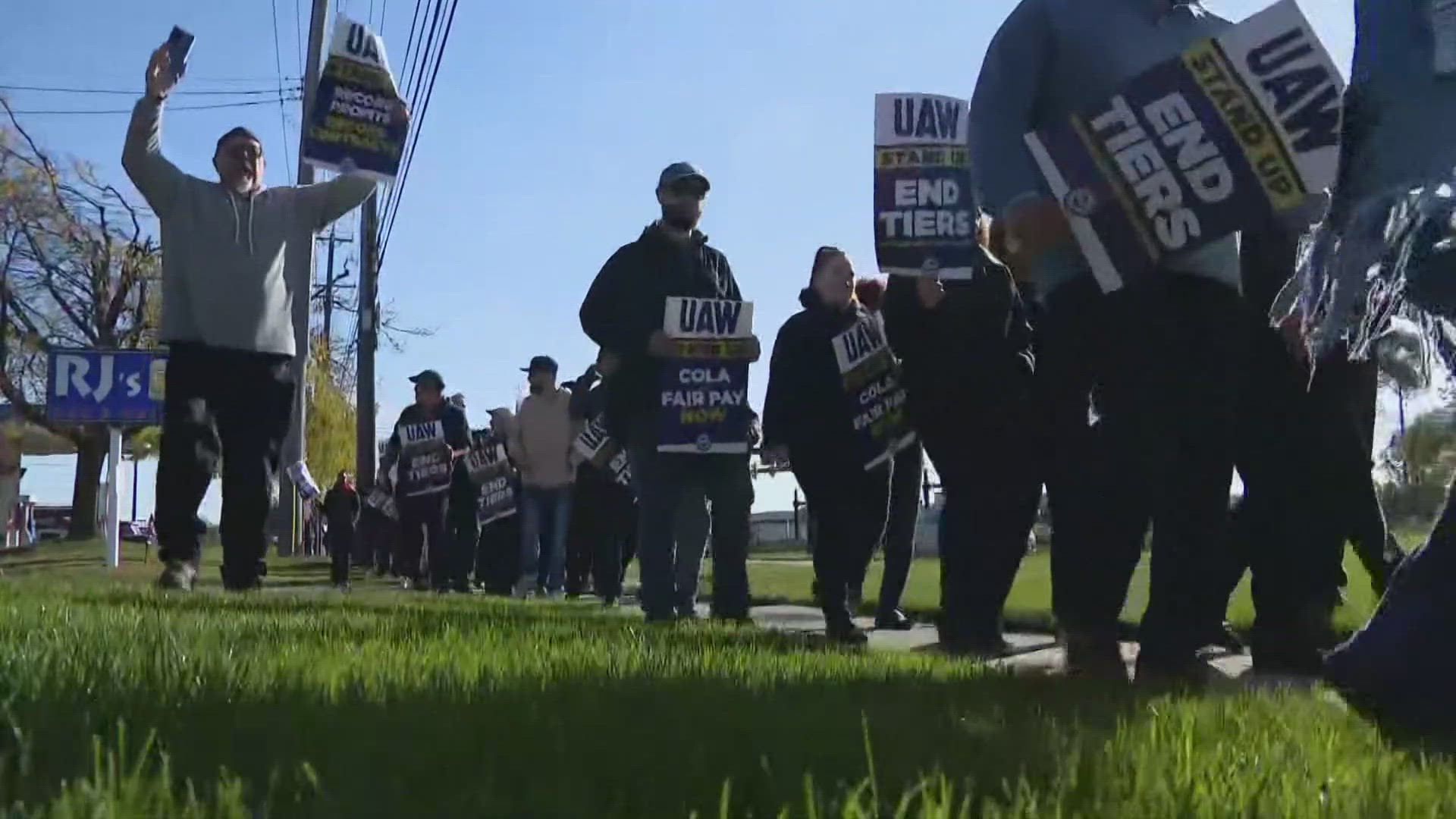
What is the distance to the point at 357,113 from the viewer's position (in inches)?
308

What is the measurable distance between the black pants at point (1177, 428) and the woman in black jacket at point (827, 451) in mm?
2585

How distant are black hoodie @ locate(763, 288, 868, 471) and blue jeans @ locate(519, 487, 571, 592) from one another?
483cm

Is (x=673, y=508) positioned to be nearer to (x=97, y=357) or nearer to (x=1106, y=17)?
(x=1106, y=17)

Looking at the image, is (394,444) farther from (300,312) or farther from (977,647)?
(977,647)

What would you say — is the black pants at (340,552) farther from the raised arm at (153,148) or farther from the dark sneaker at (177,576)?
the raised arm at (153,148)

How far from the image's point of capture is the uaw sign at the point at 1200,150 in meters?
3.57

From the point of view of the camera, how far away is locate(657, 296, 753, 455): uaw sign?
626cm

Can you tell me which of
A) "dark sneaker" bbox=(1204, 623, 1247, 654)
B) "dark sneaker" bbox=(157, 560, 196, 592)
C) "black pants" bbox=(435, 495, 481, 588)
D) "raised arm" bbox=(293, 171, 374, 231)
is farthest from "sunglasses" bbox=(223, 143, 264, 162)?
"black pants" bbox=(435, 495, 481, 588)

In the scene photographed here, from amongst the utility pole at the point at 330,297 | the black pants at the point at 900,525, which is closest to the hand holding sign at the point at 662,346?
the black pants at the point at 900,525

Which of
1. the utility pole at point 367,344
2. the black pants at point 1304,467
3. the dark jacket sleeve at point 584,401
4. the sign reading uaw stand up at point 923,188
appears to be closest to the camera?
the black pants at point 1304,467

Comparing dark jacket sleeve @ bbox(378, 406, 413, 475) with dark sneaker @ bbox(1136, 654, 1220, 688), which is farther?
dark jacket sleeve @ bbox(378, 406, 413, 475)

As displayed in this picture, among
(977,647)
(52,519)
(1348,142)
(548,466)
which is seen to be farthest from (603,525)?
(52,519)

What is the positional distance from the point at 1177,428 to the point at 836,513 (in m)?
2.74

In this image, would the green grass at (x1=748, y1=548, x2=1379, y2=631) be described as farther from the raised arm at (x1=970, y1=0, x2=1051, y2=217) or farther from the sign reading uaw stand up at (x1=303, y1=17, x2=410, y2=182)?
the sign reading uaw stand up at (x1=303, y1=17, x2=410, y2=182)
